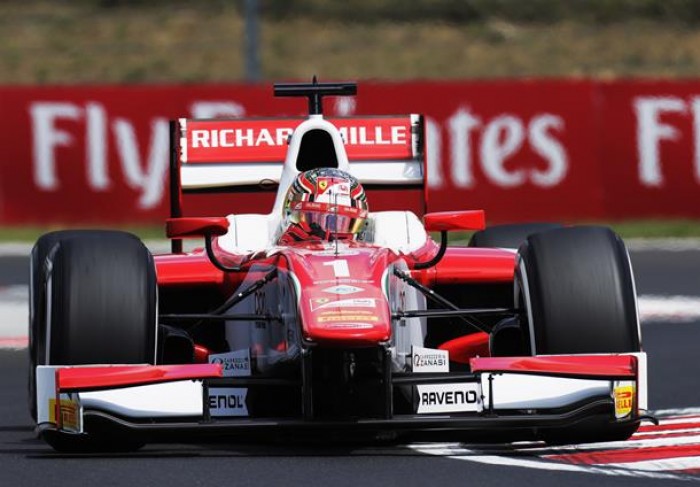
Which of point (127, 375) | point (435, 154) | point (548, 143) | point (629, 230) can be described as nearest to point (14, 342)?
point (127, 375)

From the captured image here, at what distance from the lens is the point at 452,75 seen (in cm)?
2975

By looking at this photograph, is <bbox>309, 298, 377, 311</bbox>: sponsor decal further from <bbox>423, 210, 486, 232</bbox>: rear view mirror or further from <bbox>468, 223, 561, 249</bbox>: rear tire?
<bbox>468, 223, 561, 249</bbox>: rear tire

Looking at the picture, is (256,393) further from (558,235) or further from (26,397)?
(26,397)

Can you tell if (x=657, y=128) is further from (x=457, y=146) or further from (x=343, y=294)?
(x=343, y=294)

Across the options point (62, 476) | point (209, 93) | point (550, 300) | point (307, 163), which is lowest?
point (62, 476)

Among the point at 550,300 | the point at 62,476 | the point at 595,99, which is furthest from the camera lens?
the point at 595,99

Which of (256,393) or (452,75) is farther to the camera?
(452,75)

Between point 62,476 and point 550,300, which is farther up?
point 550,300

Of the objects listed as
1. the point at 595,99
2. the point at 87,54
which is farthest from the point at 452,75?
the point at 595,99

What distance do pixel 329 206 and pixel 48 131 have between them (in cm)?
1015

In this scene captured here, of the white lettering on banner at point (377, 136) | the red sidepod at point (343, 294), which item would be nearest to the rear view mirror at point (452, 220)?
the red sidepod at point (343, 294)

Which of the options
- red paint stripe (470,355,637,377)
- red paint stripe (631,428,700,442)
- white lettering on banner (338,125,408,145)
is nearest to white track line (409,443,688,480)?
red paint stripe (470,355,637,377)

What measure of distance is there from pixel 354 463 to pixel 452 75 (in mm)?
22314

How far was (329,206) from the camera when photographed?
9.00 m
